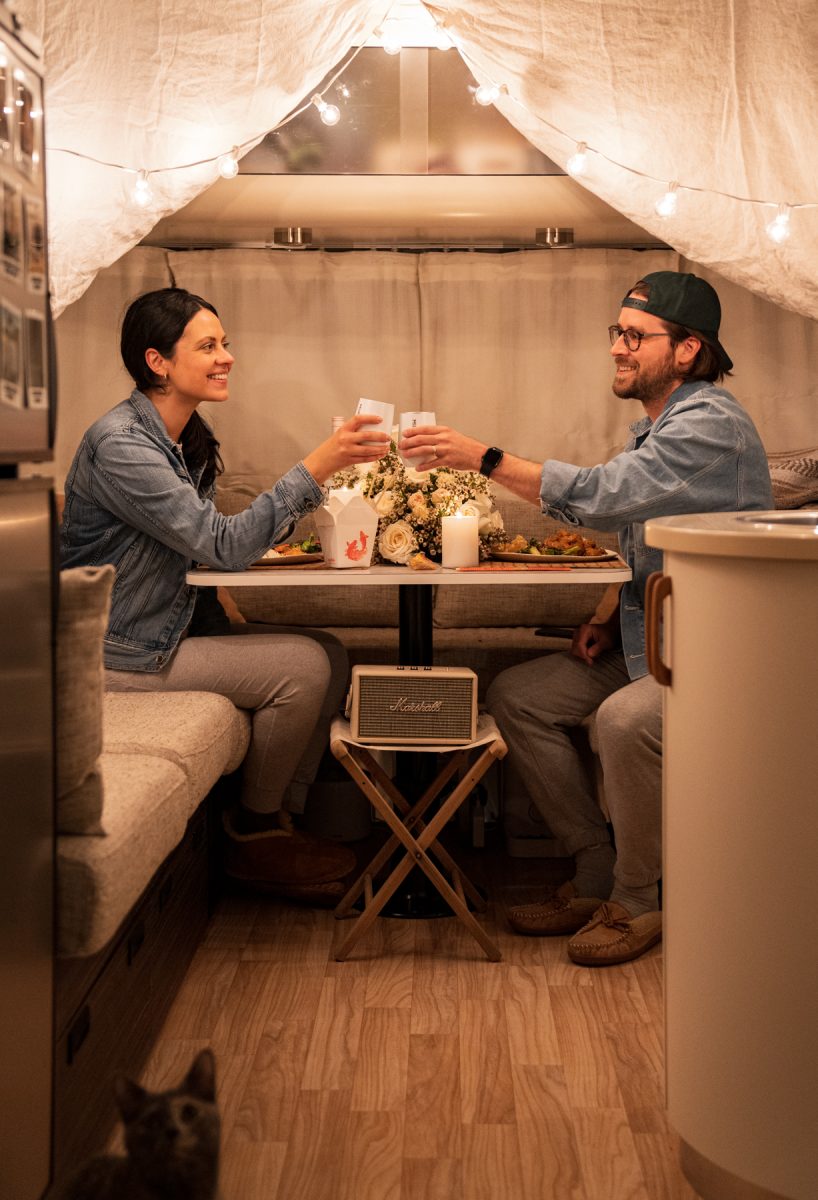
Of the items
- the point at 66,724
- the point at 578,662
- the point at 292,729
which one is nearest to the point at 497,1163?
the point at 66,724

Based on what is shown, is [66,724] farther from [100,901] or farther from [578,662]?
[578,662]

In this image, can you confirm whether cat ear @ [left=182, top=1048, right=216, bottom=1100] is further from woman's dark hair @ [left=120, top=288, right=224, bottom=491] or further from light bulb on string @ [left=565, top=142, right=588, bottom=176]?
light bulb on string @ [left=565, top=142, right=588, bottom=176]

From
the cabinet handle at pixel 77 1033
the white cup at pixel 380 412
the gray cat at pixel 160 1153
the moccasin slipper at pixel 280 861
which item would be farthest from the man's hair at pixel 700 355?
the gray cat at pixel 160 1153

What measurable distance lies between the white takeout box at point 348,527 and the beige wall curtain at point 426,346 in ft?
5.90

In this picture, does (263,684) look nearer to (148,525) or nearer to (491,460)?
(148,525)

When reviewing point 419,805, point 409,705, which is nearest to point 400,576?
point 409,705

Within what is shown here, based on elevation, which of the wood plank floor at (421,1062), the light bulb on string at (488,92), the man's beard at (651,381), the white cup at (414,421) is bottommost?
the wood plank floor at (421,1062)

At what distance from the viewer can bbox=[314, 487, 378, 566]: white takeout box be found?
9.29ft

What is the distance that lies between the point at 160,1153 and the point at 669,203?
7.87 feet

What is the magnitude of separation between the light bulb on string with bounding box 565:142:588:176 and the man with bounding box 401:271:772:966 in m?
0.33

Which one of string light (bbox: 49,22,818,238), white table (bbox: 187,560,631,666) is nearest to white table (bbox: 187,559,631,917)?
white table (bbox: 187,560,631,666)

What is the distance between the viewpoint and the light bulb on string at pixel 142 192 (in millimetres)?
2740

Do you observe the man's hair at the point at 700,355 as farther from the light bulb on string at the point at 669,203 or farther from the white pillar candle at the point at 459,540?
the white pillar candle at the point at 459,540

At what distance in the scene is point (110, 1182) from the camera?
56.1 inches
